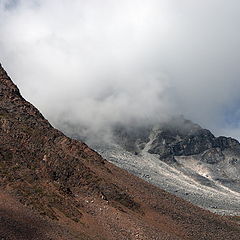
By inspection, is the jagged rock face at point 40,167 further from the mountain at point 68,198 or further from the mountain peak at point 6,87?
the mountain peak at point 6,87

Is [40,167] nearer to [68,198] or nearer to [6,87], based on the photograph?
[68,198]

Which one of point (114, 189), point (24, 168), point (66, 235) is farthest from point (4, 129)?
point (66, 235)

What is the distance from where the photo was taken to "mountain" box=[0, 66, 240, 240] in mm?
53719

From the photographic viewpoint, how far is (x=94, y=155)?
94.9m

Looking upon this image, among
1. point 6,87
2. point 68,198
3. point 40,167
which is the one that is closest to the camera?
point 68,198

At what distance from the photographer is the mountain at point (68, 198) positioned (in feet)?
176

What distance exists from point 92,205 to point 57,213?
8.14 meters

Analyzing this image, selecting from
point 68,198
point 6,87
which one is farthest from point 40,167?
point 6,87

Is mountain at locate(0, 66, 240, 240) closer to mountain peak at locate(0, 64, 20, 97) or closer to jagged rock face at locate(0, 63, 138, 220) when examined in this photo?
jagged rock face at locate(0, 63, 138, 220)

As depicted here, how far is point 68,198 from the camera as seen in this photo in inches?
2477

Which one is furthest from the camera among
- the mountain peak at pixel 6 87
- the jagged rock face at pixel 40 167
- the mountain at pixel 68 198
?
the mountain peak at pixel 6 87

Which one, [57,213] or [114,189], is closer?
[57,213]

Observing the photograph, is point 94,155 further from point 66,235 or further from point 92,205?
point 66,235

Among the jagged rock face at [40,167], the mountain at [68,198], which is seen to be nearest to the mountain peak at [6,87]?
the mountain at [68,198]
